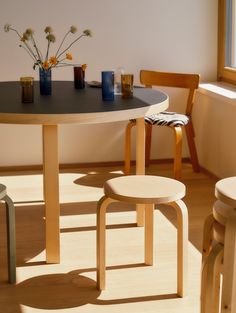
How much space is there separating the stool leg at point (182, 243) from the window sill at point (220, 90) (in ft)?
5.54

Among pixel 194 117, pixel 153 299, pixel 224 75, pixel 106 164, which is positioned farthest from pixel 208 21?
pixel 153 299

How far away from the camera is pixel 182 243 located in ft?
8.71

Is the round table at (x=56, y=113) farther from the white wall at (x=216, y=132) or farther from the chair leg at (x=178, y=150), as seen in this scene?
the white wall at (x=216, y=132)

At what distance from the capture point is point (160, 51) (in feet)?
15.9

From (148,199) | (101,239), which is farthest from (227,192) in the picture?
(101,239)

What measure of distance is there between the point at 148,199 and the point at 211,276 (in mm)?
655

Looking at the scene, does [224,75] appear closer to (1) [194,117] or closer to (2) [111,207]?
(1) [194,117]

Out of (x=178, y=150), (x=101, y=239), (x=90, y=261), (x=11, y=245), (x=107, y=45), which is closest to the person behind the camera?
(x=101, y=239)

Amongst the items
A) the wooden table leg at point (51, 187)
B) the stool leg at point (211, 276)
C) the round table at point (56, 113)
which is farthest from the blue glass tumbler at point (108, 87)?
the stool leg at point (211, 276)

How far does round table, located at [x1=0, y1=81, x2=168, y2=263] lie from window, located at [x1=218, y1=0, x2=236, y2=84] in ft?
5.43

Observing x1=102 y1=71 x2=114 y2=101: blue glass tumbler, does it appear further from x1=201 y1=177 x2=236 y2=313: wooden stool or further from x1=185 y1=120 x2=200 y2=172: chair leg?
x1=185 y1=120 x2=200 y2=172: chair leg

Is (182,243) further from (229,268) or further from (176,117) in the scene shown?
(176,117)

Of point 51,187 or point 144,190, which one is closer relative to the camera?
point 144,190

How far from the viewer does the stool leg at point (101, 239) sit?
2697 mm
